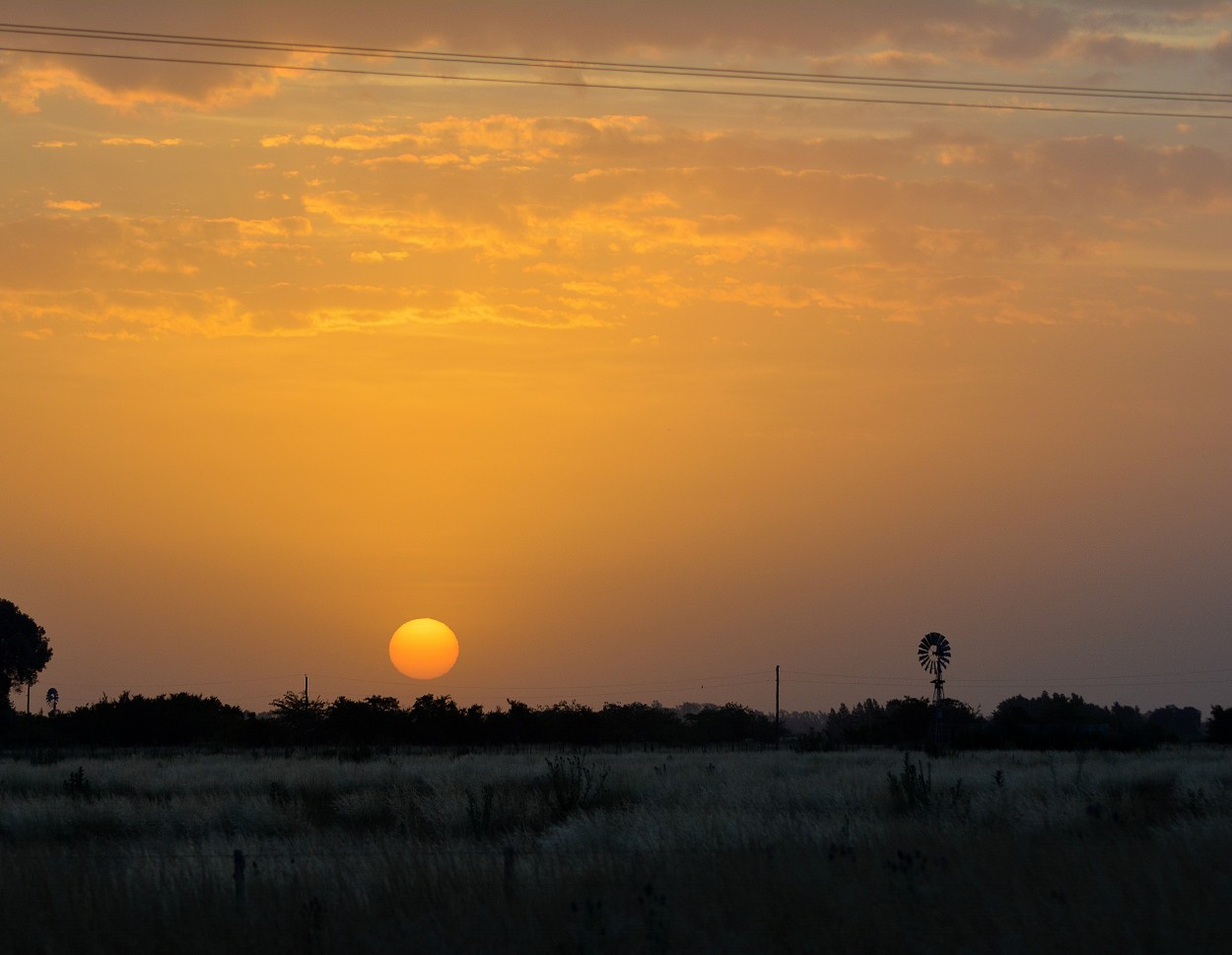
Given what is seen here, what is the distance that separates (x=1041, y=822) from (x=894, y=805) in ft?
19.6

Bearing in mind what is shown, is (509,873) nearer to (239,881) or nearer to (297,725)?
(239,881)

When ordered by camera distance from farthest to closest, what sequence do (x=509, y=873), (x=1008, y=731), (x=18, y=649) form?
(x=18, y=649), (x=1008, y=731), (x=509, y=873)

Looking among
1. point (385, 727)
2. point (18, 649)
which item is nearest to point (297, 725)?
point (385, 727)

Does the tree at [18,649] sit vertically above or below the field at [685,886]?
above

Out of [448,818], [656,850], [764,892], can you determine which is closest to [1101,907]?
[764,892]

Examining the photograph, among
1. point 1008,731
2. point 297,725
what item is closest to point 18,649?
point 297,725

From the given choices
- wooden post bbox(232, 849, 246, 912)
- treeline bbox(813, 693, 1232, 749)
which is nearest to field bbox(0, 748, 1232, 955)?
wooden post bbox(232, 849, 246, 912)

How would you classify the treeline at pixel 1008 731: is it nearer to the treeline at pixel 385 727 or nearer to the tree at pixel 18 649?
the treeline at pixel 385 727

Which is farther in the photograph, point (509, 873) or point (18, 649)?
point (18, 649)

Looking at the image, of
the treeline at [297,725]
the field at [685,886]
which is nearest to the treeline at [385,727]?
the treeline at [297,725]

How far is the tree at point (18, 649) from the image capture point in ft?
347

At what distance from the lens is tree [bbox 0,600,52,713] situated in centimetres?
10569

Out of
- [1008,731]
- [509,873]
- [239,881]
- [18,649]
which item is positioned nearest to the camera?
[239,881]

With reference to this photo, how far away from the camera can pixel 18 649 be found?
348 ft
